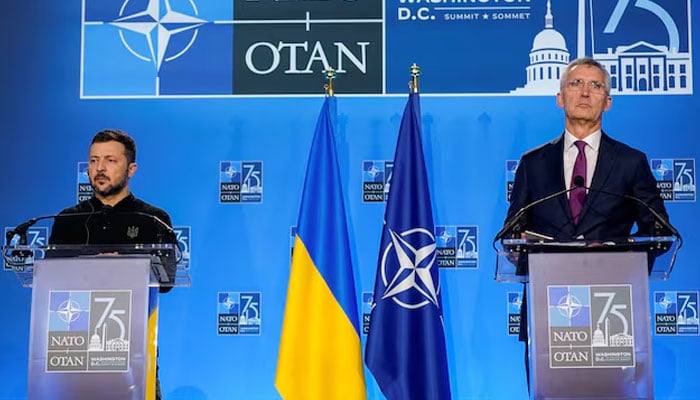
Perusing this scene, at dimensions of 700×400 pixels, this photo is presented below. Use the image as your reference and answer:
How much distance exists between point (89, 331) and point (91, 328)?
0.01m

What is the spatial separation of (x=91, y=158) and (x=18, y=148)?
1.42 meters

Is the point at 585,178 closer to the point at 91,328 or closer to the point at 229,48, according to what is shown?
the point at 91,328

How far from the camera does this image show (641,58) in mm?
6094

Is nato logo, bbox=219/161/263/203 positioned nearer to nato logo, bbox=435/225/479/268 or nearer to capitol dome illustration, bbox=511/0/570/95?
nato logo, bbox=435/225/479/268

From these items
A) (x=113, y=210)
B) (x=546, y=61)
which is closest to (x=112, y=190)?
(x=113, y=210)

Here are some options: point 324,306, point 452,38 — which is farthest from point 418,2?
point 324,306

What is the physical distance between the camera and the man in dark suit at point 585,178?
4352mm

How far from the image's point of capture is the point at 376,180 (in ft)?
19.9

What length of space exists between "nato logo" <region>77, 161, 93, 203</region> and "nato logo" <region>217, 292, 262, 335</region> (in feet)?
3.34

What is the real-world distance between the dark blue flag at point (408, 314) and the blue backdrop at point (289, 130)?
0.56 meters

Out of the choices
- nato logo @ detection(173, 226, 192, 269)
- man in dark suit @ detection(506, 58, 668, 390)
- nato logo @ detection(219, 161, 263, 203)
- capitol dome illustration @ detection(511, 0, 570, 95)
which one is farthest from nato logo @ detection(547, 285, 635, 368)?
nato logo @ detection(173, 226, 192, 269)

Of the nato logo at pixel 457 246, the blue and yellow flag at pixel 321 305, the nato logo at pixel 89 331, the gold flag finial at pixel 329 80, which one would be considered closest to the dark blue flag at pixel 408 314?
the blue and yellow flag at pixel 321 305

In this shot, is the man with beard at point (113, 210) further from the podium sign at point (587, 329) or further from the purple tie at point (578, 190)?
the podium sign at point (587, 329)

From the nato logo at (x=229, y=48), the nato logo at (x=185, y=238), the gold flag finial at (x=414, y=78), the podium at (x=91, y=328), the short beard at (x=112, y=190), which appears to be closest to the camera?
the podium at (x=91, y=328)
